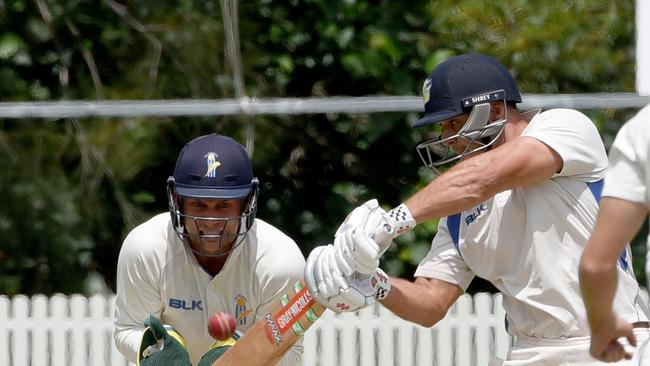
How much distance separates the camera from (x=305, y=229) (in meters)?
6.82

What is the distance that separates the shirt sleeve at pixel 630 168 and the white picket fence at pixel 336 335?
10.9 ft

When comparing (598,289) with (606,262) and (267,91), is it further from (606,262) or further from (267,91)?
(267,91)

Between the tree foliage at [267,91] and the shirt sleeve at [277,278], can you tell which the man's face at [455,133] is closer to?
the shirt sleeve at [277,278]

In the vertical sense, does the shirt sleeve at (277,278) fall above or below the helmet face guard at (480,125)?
below

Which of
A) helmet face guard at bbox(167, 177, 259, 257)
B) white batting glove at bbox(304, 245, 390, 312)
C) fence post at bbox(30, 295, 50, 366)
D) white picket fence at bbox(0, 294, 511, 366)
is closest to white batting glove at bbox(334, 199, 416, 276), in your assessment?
white batting glove at bbox(304, 245, 390, 312)

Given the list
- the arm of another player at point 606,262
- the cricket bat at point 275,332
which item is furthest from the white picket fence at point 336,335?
the arm of another player at point 606,262

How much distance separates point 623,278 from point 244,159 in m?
1.10

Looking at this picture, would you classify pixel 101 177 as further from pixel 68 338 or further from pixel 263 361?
pixel 263 361

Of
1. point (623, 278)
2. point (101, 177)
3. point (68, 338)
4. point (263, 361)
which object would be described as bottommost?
point (68, 338)

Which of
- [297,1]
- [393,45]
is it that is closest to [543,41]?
[393,45]

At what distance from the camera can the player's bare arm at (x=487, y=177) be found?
3637mm

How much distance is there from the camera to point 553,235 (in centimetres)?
Answer: 377

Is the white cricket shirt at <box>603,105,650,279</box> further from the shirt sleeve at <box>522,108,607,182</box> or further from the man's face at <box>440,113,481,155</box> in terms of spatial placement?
the man's face at <box>440,113,481,155</box>

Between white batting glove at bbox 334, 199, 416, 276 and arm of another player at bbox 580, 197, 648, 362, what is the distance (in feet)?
2.38
